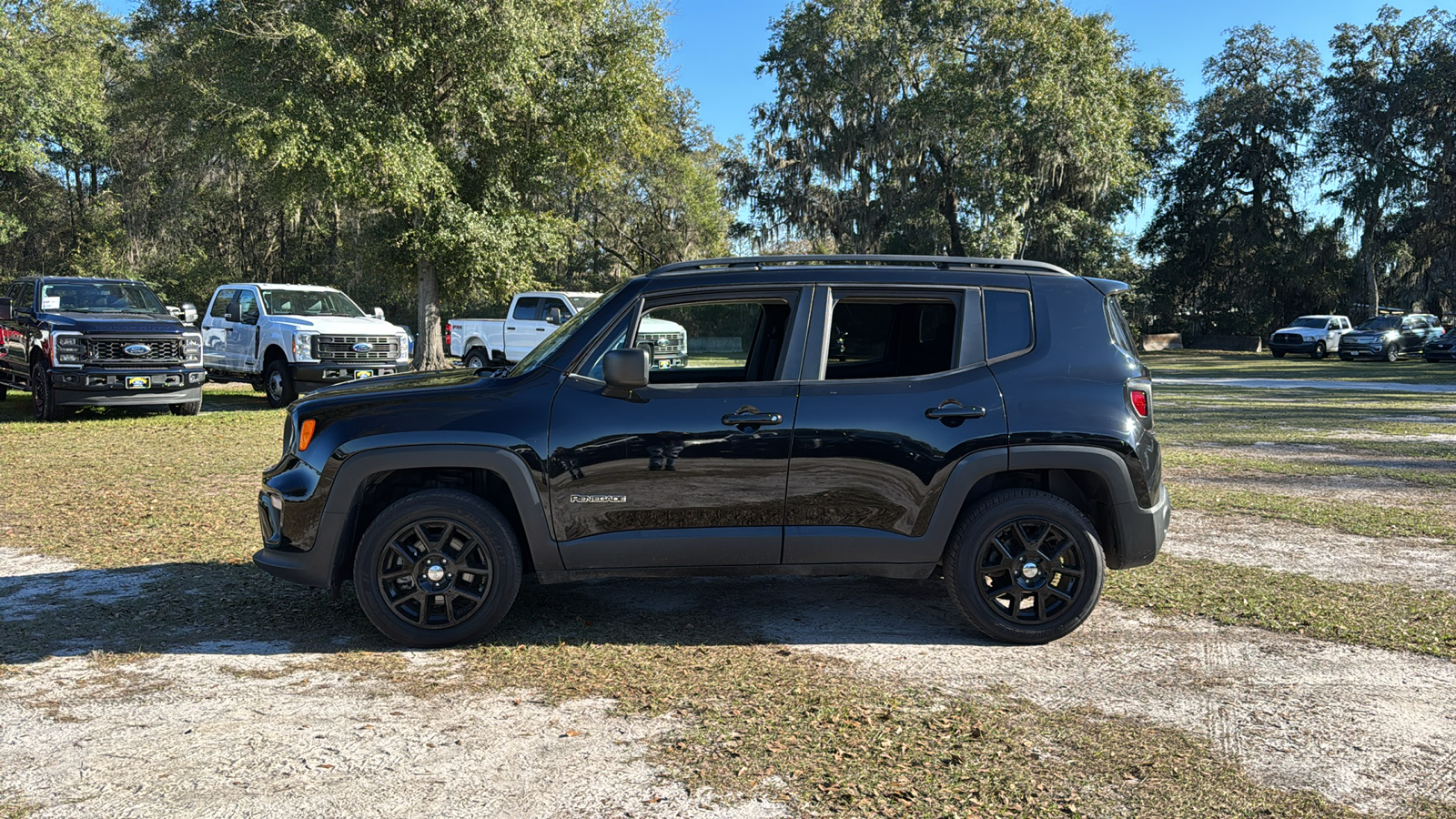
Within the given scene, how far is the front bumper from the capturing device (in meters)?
14.1

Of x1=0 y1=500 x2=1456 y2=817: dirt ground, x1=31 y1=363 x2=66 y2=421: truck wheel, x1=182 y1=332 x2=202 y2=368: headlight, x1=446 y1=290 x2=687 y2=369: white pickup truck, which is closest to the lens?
x1=0 y1=500 x2=1456 y2=817: dirt ground

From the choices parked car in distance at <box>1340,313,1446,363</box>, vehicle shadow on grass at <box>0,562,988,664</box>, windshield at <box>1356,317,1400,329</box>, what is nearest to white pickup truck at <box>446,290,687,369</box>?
vehicle shadow on grass at <box>0,562,988,664</box>

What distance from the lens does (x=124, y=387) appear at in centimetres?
1444

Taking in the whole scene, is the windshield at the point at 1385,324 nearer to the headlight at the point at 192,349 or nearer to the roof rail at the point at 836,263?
the headlight at the point at 192,349

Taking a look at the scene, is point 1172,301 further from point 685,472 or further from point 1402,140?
point 685,472

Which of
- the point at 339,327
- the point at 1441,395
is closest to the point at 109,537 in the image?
the point at 339,327

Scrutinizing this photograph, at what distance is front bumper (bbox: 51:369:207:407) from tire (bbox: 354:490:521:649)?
11516 mm

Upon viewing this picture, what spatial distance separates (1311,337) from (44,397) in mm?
39654

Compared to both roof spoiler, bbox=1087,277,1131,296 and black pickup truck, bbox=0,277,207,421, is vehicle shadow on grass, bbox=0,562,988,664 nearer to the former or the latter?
roof spoiler, bbox=1087,277,1131,296

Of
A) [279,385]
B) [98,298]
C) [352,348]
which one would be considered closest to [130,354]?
[98,298]

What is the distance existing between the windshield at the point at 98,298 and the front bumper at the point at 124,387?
4.16 feet

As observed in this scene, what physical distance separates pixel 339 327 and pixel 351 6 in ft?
28.3

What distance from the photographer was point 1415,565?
661 cm

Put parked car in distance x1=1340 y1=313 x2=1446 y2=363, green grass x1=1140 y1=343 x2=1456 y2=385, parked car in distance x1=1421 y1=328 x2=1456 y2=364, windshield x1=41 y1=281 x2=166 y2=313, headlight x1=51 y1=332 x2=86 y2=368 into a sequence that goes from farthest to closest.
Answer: parked car in distance x1=1340 y1=313 x2=1446 y2=363, parked car in distance x1=1421 y1=328 x2=1456 y2=364, green grass x1=1140 y1=343 x2=1456 y2=385, windshield x1=41 y1=281 x2=166 y2=313, headlight x1=51 y1=332 x2=86 y2=368
